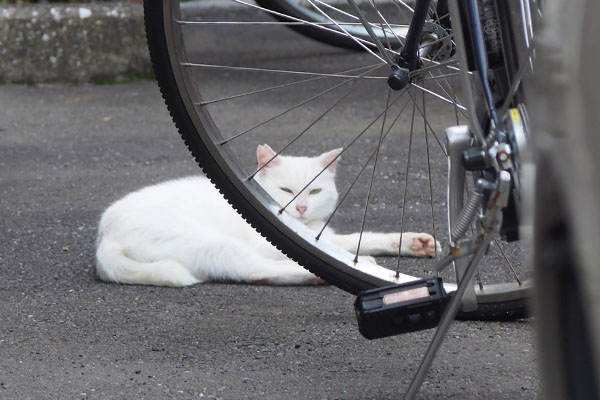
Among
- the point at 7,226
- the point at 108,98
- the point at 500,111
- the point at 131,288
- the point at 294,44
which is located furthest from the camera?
the point at 294,44

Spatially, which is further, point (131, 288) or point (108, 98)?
point (108, 98)

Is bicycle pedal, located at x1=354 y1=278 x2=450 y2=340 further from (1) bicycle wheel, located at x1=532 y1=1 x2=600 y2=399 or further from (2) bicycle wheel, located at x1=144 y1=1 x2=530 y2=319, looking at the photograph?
(1) bicycle wheel, located at x1=532 y1=1 x2=600 y2=399

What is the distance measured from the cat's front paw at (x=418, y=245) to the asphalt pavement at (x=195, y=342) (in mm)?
334

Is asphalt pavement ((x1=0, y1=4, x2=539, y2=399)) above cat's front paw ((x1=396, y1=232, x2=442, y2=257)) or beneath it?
beneath

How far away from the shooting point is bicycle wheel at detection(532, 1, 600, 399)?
85cm

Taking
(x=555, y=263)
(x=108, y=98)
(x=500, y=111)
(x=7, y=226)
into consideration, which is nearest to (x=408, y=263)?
(x=500, y=111)

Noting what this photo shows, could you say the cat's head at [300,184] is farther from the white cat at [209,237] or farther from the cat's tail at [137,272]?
the cat's tail at [137,272]

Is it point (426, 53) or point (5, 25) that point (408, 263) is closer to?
point (426, 53)

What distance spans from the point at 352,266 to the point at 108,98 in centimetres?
330

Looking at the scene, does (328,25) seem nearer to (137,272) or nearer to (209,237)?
(209,237)

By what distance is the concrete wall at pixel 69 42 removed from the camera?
17.5ft

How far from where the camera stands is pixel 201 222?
294 centimetres

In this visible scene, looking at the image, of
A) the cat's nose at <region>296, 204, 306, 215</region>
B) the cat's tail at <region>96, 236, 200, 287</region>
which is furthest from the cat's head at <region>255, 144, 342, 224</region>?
the cat's tail at <region>96, 236, 200, 287</region>

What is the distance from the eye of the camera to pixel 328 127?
4621 mm
